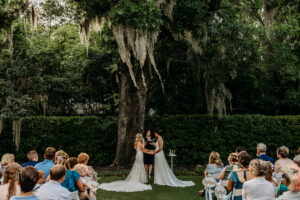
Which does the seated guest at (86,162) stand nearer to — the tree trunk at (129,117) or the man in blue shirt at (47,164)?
the man in blue shirt at (47,164)

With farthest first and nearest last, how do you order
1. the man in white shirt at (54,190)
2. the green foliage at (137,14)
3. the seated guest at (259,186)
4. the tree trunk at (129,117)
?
the tree trunk at (129,117), the green foliage at (137,14), the seated guest at (259,186), the man in white shirt at (54,190)

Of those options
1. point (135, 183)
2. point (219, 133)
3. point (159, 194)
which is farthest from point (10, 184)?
point (219, 133)

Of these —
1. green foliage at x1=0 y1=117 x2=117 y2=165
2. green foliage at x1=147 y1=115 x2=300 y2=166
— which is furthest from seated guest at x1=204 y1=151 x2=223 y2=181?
green foliage at x1=0 y1=117 x2=117 y2=165

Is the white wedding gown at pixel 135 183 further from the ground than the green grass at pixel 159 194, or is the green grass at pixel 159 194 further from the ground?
the white wedding gown at pixel 135 183

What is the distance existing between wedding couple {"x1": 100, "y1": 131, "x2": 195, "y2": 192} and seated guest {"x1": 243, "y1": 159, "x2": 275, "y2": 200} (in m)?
4.66

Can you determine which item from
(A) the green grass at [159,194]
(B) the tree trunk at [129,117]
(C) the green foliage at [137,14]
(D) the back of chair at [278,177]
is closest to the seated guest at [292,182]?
(D) the back of chair at [278,177]

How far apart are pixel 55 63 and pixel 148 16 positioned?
6980mm

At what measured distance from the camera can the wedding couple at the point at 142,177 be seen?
25.5 feet

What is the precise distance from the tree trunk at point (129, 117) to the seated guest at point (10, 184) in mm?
6900

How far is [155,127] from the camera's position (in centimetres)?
1163

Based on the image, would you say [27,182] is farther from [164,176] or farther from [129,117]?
[129,117]

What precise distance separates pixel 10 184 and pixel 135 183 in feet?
16.2

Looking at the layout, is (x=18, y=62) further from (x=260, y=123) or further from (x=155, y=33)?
(x=260, y=123)

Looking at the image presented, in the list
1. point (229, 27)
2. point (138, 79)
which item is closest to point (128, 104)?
point (138, 79)
